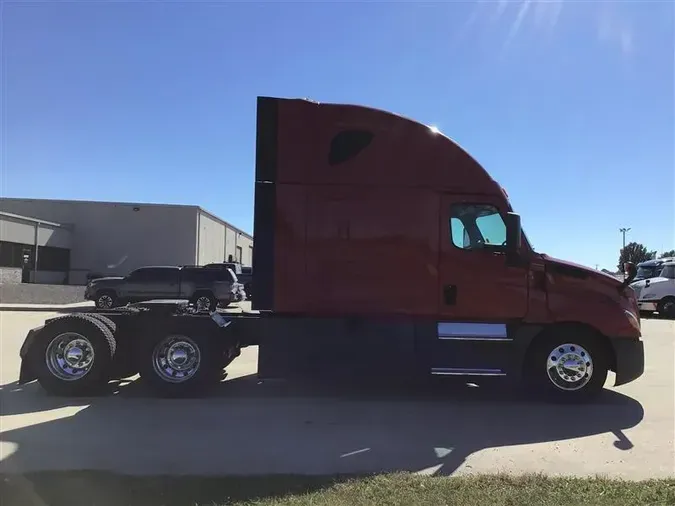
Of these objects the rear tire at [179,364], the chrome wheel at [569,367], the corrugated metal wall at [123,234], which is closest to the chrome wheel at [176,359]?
the rear tire at [179,364]

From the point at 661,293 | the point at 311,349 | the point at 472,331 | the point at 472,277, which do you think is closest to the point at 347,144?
the point at 472,277

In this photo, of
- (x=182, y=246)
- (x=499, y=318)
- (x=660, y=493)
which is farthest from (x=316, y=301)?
(x=182, y=246)

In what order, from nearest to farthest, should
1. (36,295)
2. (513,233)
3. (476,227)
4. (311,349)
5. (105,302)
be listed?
(513,233), (311,349), (476,227), (105,302), (36,295)

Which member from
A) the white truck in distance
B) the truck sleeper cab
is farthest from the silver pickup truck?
the white truck in distance

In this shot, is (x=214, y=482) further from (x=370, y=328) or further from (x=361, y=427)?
(x=370, y=328)

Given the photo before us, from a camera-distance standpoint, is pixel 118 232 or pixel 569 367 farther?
pixel 118 232

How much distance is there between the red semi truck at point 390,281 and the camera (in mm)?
7223

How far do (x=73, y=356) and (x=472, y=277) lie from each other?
5590 mm

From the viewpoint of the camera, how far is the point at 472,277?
7.30 meters

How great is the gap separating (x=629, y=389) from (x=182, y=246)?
39762mm

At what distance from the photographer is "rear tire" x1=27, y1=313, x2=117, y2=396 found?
24.0 feet

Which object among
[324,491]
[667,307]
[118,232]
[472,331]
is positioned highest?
[118,232]

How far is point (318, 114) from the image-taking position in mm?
7277

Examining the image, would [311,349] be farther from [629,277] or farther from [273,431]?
[629,277]
